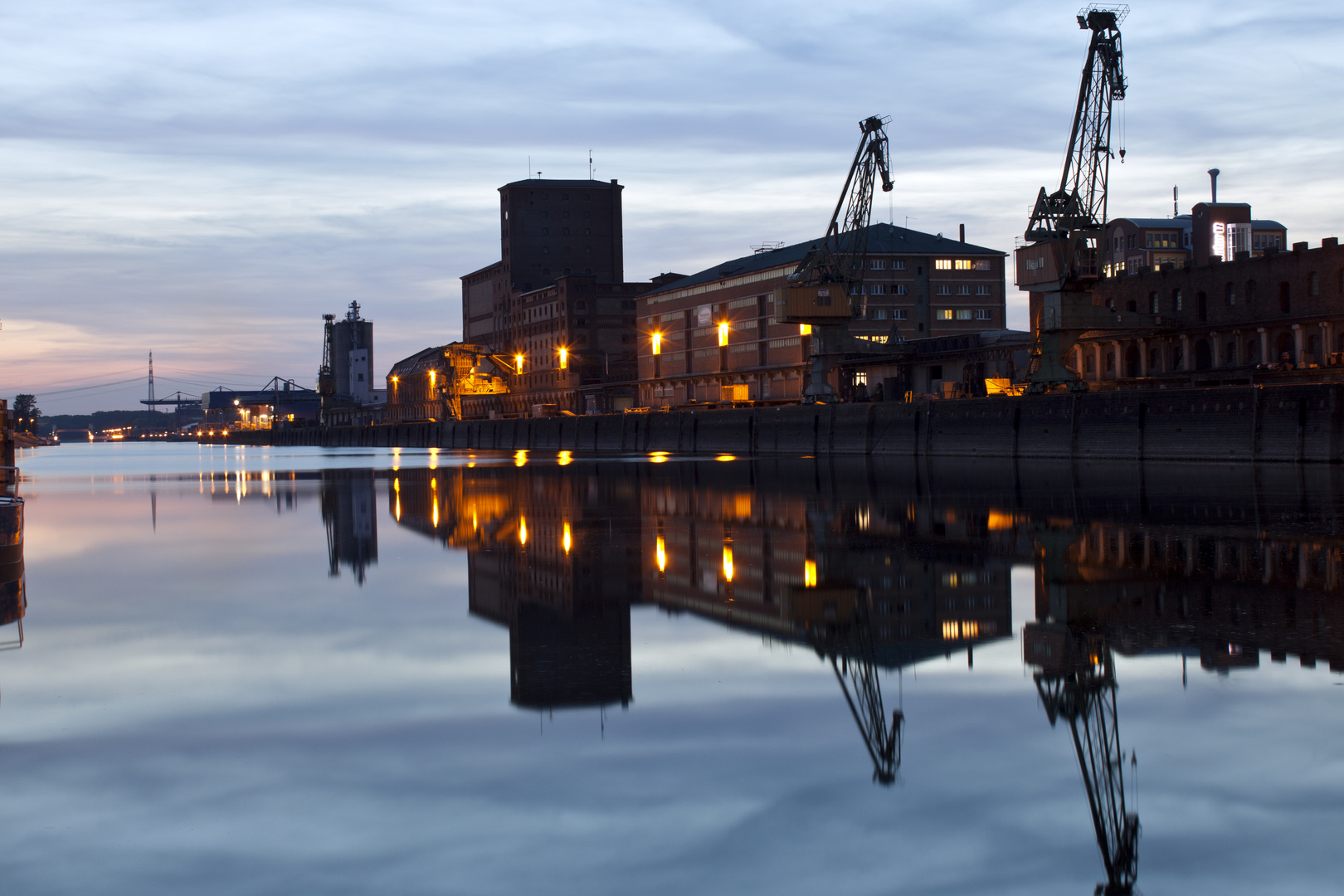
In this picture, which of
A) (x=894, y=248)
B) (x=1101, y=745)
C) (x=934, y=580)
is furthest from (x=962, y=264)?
(x=1101, y=745)

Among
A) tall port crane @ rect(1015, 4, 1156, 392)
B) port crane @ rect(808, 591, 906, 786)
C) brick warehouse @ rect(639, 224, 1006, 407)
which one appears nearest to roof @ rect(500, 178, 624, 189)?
brick warehouse @ rect(639, 224, 1006, 407)

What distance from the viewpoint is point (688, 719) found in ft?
27.8

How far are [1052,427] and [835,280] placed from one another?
34.1 metres

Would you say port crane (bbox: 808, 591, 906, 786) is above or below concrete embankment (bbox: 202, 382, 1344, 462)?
below

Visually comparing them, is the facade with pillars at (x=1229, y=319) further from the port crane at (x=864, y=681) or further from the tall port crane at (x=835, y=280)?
the port crane at (x=864, y=681)

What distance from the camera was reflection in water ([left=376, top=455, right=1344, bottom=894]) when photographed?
962cm

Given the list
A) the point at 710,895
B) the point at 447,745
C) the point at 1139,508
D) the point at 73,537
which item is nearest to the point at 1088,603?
the point at 447,745

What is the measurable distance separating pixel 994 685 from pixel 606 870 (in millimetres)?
4697

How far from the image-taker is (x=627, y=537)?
22.2 m

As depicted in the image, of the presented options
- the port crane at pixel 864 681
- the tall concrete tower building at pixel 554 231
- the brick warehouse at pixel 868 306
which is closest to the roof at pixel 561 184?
the tall concrete tower building at pixel 554 231

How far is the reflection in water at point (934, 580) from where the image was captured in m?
9.62

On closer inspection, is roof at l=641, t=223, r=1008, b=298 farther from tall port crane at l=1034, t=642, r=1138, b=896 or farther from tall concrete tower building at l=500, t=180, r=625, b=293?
tall port crane at l=1034, t=642, r=1138, b=896

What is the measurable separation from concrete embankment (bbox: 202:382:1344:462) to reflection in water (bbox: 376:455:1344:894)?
8.85 m

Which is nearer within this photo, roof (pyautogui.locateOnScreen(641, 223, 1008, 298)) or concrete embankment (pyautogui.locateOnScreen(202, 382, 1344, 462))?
concrete embankment (pyautogui.locateOnScreen(202, 382, 1344, 462))
